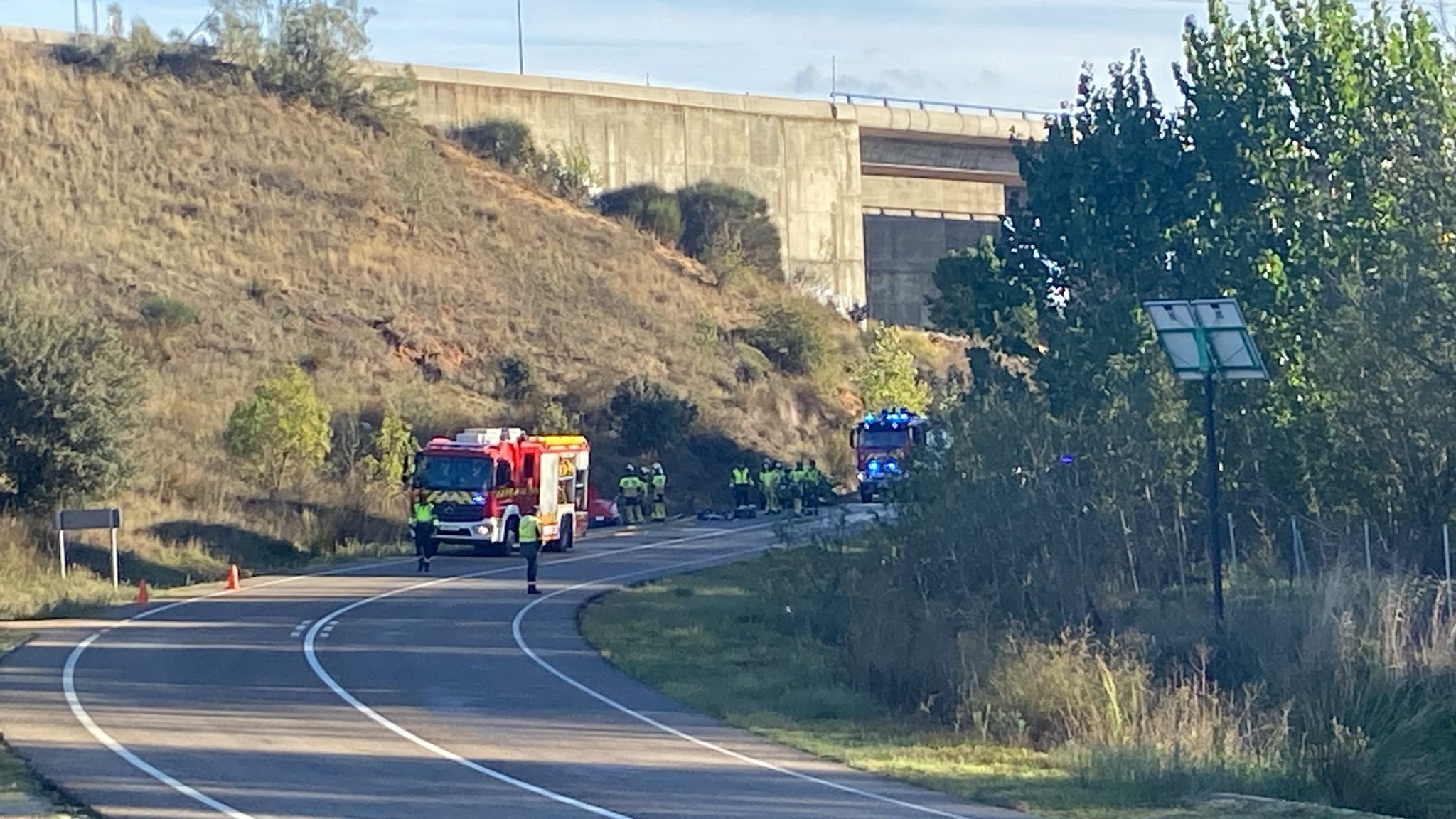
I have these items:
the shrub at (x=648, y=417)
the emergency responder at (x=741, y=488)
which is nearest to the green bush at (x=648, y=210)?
the shrub at (x=648, y=417)

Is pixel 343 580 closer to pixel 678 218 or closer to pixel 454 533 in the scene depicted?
pixel 454 533

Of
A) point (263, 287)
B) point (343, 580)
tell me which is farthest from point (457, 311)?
point (343, 580)

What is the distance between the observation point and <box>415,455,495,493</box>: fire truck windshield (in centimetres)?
3997

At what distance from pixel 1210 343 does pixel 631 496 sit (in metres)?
34.0

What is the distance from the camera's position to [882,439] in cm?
5509

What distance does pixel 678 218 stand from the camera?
7962 centimetres

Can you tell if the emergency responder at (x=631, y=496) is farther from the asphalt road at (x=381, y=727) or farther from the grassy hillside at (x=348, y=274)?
the asphalt road at (x=381, y=727)

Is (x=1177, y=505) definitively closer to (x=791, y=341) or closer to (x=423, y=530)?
(x=423, y=530)

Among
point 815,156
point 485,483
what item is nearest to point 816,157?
point 815,156

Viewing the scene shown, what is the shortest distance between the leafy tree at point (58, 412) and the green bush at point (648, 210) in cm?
4283

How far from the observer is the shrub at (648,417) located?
5909cm

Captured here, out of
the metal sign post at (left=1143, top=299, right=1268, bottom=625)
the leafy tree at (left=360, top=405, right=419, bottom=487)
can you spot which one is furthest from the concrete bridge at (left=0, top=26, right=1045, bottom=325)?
the metal sign post at (left=1143, top=299, right=1268, bottom=625)

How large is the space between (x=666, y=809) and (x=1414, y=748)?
302 inches

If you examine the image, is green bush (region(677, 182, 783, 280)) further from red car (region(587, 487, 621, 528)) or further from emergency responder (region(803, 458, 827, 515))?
red car (region(587, 487, 621, 528))
